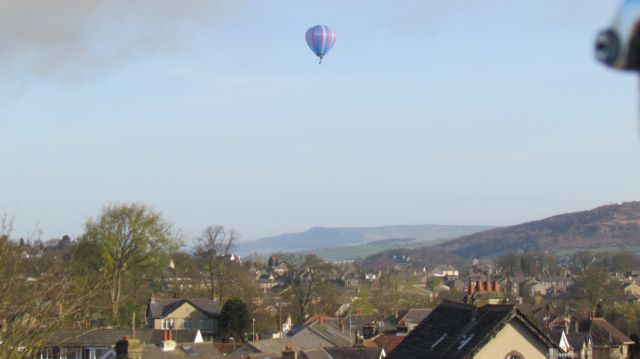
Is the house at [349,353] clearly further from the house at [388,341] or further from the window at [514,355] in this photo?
the window at [514,355]

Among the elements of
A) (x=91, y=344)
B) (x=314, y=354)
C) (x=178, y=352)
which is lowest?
(x=314, y=354)

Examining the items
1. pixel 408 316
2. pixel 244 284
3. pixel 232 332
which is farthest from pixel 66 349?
pixel 244 284

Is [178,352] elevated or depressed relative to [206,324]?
depressed

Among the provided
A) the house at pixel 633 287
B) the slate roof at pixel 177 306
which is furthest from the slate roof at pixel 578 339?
the house at pixel 633 287

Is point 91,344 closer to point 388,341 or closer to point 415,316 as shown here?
point 388,341

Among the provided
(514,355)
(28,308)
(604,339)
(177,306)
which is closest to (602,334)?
(604,339)

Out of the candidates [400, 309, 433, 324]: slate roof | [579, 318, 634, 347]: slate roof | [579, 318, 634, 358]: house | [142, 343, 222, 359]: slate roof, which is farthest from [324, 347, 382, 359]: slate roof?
[400, 309, 433, 324]: slate roof
